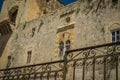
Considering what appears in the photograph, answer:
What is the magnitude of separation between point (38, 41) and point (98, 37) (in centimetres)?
605

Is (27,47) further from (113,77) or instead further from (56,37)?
(113,77)

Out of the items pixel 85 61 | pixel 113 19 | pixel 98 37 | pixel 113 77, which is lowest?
pixel 113 77

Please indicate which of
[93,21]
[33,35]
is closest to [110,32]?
[93,21]

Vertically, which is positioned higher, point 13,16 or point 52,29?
point 13,16

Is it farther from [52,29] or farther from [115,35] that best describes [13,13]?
[115,35]

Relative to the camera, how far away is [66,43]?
14734 millimetres

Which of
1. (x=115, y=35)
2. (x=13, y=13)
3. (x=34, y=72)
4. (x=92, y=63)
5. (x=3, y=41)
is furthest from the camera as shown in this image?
(x=13, y=13)

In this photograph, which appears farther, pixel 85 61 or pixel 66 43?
pixel 66 43

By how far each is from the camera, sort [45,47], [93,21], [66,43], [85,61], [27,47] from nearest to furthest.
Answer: [85,61]
[93,21]
[66,43]
[45,47]
[27,47]

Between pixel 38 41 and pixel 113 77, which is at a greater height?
pixel 38 41

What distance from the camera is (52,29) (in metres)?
16.1

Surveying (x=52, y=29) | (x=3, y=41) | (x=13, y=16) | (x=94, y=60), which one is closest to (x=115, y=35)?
(x=52, y=29)

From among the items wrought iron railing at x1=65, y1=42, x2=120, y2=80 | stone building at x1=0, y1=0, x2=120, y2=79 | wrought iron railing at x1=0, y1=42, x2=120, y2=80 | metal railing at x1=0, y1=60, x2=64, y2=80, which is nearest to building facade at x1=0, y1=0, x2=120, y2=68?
stone building at x1=0, y1=0, x2=120, y2=79

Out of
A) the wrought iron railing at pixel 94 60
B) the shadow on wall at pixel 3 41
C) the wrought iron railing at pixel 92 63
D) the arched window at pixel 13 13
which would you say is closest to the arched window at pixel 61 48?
the wrought iron railing at pixel 92 63
